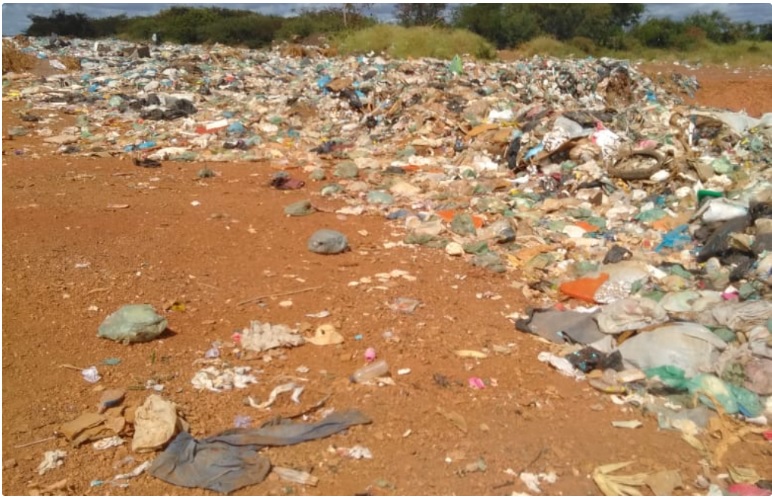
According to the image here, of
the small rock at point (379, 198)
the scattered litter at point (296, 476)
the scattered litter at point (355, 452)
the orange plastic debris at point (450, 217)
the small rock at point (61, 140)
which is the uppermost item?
the small rock at point (61, 140)

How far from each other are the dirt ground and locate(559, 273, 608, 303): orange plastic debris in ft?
1.09

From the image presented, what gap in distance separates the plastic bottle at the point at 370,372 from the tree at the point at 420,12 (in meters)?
23.0

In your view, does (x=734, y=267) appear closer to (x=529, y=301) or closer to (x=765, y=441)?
(x=529, y=301)

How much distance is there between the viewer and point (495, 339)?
3.35 meters

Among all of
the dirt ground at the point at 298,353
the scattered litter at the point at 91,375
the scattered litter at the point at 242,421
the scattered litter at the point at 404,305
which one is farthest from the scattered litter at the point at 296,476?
the scattered litter at the point at 404,305

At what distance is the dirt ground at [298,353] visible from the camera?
2344mm

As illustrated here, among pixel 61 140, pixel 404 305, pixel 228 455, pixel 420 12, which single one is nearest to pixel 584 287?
pixel 404 305

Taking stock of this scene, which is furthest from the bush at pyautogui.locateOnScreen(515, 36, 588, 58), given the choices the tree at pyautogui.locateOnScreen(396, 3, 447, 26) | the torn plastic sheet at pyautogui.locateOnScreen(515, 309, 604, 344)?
the torn plastic sheet at pyautogui.locateOnScreen(515, 309, 604, 344)

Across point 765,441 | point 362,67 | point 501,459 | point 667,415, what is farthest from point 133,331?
point 362,67

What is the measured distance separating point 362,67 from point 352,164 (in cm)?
546

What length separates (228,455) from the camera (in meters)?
2.31

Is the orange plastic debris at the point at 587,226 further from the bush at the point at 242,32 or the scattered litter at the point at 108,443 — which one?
the bush at the point at 242,32

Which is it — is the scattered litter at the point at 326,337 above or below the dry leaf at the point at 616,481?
above

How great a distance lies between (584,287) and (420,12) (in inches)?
889
